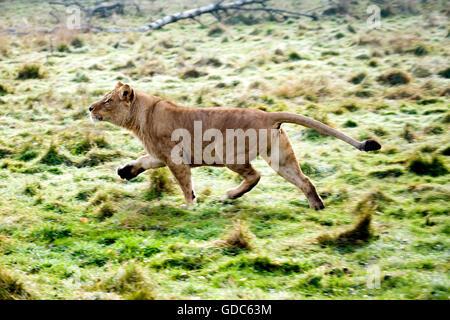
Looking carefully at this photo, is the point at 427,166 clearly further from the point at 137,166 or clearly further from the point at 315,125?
the point at 137,166

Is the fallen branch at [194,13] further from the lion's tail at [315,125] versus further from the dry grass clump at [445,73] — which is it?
the lion's tail at [315,125]

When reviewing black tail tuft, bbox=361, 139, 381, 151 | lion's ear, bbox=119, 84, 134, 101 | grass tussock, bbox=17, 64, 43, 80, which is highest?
lion's ear, bbox=119, 84, 134, 101

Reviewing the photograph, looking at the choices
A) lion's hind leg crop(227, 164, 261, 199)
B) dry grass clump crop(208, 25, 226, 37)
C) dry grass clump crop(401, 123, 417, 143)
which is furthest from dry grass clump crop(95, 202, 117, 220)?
dry grass clump crop(208, 25, 226, 37)

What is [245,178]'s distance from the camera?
7180 millimetres

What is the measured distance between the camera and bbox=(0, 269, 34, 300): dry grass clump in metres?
4.79

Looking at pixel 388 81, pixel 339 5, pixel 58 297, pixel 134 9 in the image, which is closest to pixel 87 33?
pixel 134 9

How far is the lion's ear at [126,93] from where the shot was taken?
7.36 meters

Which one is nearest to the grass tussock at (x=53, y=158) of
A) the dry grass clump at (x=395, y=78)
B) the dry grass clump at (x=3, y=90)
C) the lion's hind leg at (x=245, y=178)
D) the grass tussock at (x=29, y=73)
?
the lion's hind leg at (x=245, y=178)

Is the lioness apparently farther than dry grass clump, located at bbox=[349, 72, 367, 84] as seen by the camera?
No

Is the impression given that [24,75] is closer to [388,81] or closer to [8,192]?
[8,192]

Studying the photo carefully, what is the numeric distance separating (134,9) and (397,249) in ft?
66.8

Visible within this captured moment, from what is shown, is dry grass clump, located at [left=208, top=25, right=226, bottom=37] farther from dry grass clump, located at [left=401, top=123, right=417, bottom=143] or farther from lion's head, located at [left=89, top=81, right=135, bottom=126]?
lion's head, located at [left=89, top=81, right=135, bottom=126]

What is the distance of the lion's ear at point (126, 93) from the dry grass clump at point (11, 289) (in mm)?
3048

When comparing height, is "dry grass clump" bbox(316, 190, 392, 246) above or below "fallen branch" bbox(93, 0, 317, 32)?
below
